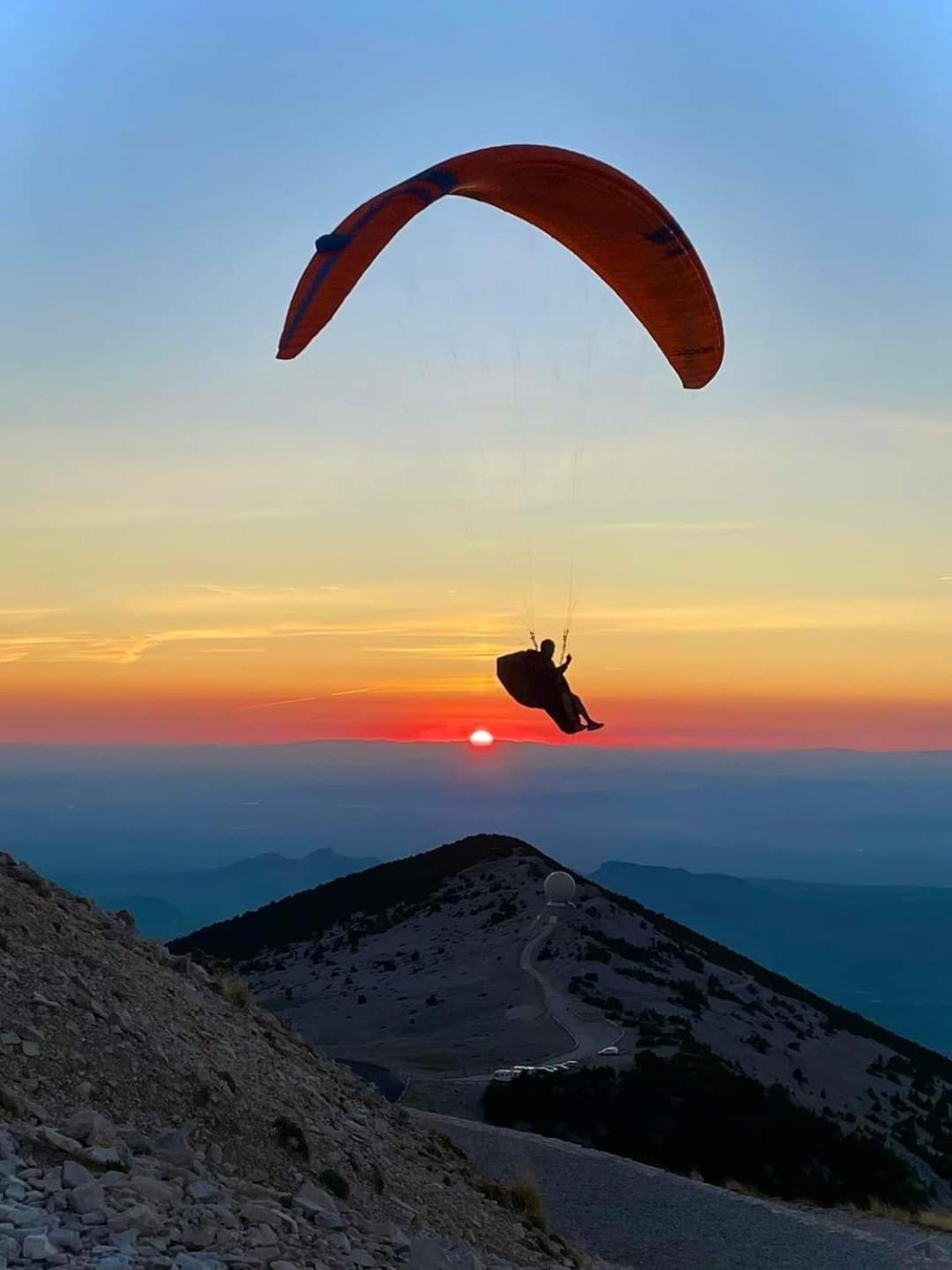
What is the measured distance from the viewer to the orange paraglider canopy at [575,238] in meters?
16.3

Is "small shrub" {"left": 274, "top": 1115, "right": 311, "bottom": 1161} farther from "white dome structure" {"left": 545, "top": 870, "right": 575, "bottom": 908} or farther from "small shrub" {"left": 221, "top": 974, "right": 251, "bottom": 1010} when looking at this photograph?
"white dome structure" {"left": 545, "top": 870, "right": 575, "bottom": 908}

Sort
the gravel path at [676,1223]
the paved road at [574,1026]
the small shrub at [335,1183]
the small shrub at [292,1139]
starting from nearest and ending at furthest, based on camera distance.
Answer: the small shrub at [335,1183] < the small shrub at [292,1139] < the gravel path at [676,1223] < the paved road at [574,1026]

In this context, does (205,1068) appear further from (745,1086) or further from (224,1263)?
(745,1086)

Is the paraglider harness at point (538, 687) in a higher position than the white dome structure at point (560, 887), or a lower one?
higher

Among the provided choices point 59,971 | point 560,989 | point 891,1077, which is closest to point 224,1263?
point 59,971

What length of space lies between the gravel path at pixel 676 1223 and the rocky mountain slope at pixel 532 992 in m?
9.94

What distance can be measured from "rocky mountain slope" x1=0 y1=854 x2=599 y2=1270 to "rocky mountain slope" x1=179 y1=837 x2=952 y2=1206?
15153 millimetres

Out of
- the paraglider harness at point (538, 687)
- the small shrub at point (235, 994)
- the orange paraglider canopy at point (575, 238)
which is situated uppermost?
the orange paraglider canopy at point (575, 238)

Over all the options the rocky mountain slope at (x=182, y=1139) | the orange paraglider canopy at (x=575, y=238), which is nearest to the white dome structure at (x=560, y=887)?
the orange paraglider canopy at (x=575, y=238)

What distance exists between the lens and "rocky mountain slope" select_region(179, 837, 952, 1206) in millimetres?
34969

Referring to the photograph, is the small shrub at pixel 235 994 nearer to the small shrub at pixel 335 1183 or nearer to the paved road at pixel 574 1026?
the small shrub at pixel 335 1183

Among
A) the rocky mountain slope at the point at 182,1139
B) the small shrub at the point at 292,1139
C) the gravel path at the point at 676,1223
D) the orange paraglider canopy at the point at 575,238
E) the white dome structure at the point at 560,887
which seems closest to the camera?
the rocky mountain slope at the point at 182,1139

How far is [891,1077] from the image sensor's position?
41.4m

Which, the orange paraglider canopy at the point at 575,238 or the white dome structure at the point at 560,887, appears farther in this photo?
the white dome structure at the point at 560,887
